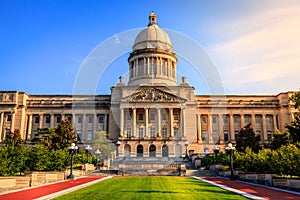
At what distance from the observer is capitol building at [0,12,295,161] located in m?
61.0

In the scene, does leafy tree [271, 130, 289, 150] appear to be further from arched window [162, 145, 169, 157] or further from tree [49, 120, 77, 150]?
tree [49, 120, 77, 150]

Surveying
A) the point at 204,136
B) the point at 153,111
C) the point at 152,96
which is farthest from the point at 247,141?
the point at 204,136

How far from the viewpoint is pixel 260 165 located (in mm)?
22391

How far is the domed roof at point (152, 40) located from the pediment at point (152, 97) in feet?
61.6

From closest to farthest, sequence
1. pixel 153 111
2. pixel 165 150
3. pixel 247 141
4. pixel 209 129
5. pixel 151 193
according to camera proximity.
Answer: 1. pixel 151 193
2. pixel 247 141
3. pixel 165 150
4. pixel 153 111
5. pixel 209 129

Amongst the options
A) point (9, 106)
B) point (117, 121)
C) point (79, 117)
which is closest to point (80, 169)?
point (117, 121)

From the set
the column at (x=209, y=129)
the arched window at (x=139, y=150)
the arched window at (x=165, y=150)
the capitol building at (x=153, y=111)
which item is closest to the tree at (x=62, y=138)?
the capitol building at (x=153, y=111)

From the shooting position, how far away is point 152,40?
78.0 m

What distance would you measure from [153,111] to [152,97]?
3463mm

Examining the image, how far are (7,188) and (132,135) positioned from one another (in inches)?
1750

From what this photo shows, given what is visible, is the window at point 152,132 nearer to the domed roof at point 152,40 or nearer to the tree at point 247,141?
the tree at point 247,141

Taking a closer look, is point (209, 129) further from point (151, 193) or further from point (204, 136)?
point (151, 193)

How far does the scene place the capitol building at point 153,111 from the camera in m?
61.0

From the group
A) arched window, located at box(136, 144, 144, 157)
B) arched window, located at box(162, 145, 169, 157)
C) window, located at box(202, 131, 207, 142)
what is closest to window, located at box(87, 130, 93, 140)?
arched window, located at box(136, 144, 144, 157)
